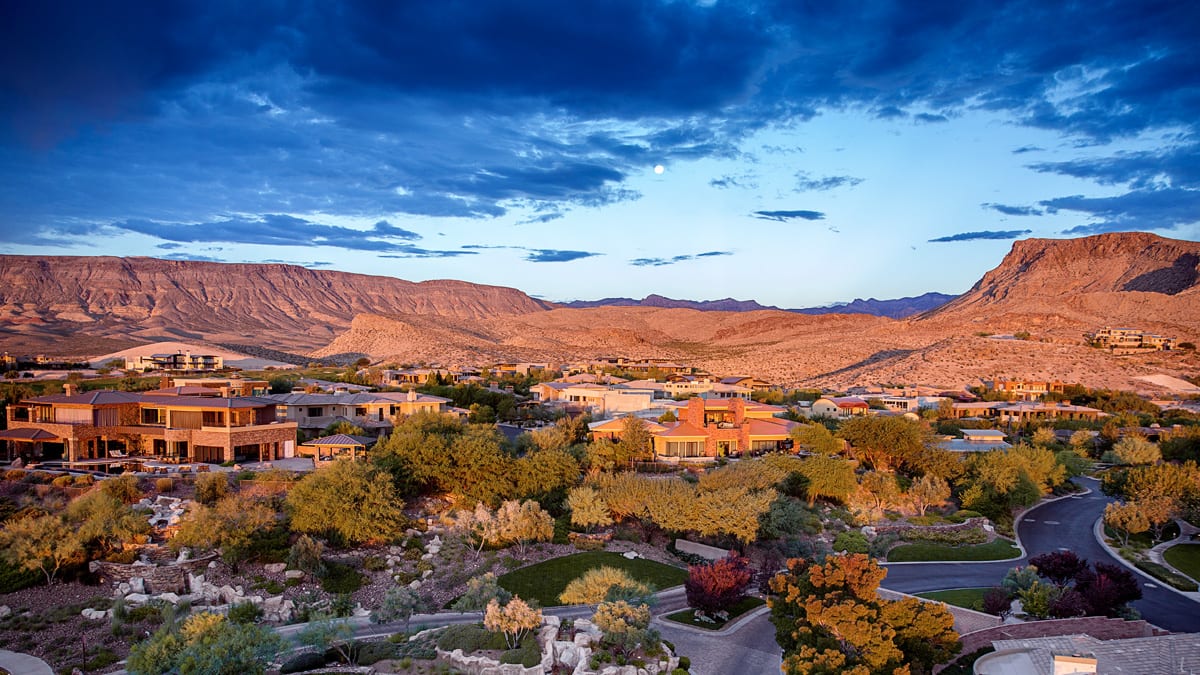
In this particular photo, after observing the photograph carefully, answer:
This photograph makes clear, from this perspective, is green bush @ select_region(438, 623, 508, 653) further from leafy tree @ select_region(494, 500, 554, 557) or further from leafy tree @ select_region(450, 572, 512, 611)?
leafy tree @ select_region(494, 500, 554, 557)

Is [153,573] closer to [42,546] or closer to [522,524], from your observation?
[42,546]

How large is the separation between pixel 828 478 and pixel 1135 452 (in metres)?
21.3

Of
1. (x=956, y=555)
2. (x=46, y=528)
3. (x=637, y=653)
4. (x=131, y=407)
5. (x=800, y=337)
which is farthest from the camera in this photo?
(x=800, y=337)

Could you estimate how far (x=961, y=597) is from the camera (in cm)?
2336

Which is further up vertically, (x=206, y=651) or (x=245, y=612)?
(x=206, y=651)

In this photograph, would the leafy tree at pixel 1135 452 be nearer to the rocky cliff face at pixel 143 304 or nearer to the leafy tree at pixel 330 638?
the leafy tree at pixel 330 638

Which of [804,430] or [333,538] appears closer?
[333,538]

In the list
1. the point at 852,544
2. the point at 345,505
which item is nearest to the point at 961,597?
the point at 852,544

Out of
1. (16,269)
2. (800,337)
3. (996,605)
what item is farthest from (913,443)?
(16,269)

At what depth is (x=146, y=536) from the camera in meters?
23.5

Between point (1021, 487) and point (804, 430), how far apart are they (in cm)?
1033

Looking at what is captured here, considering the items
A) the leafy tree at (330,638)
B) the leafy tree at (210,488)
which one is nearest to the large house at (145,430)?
the leafy tree at (210,488)

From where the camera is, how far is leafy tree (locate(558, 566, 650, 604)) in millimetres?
20453

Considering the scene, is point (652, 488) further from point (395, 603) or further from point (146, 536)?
point (146, 536)
